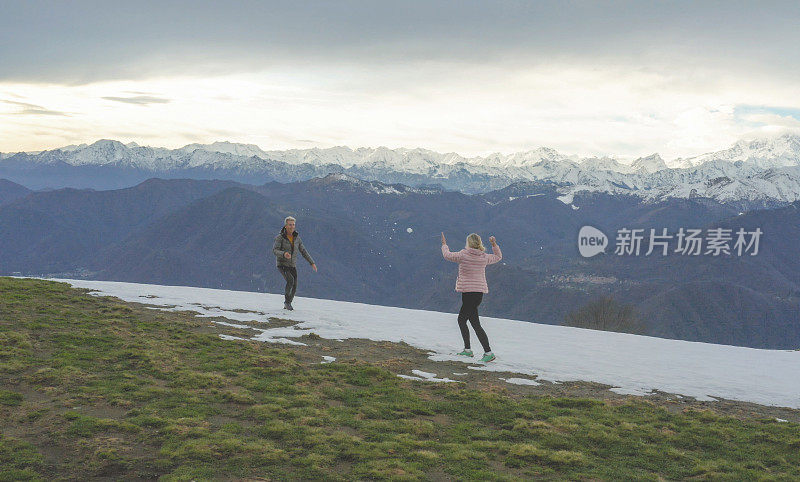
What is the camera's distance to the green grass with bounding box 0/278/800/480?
26.5 feet

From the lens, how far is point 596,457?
9219 millimetres

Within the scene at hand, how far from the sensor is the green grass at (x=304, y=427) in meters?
8.07

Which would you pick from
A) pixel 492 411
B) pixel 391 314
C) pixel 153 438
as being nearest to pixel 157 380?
pixel 153 438

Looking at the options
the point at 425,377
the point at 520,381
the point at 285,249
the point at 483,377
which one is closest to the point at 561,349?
the point at 520,381

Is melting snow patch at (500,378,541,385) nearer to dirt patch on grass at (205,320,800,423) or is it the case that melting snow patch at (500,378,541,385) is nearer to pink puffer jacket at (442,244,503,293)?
dirt patch on grass at (205,320,800,423)

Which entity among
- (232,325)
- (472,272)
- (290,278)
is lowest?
(232,325)

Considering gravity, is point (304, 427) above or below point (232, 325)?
above

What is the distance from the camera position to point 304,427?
9516mm

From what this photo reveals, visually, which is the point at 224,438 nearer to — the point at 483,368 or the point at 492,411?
the point at 492,411

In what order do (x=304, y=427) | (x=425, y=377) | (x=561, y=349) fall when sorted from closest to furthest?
(x=304, y=427), (x=425, y=377), (x=561, y=349)

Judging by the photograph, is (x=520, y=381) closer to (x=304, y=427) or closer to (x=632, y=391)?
(x=632, y=391)

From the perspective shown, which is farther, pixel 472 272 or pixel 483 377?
pixel 472 272

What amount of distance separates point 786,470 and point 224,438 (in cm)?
Answer: 864

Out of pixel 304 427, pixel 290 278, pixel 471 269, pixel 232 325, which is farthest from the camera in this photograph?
pixel 290 278
